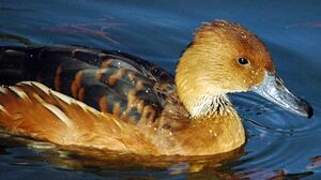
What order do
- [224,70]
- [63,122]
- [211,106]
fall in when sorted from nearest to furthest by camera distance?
[63,122]
[224,70]
[211,106]

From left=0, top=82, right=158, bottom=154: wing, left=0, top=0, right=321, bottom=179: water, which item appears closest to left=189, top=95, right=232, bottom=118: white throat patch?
left=0, top=0, right=321, bottom=179: water

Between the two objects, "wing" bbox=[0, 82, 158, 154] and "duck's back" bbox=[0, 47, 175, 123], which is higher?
"duck's back" bbox=[0, 47, 175, 123]

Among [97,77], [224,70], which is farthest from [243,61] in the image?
[97,77]

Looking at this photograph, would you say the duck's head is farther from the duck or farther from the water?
the water

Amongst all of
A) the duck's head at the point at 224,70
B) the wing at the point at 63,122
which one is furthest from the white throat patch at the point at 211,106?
the wing at the point at 63,122

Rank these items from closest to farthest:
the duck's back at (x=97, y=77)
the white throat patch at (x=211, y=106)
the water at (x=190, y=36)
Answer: the duck's back at (x=97, y=77) → the water at (x=190, y=36) → the white throat patch at (x=211, y=106)

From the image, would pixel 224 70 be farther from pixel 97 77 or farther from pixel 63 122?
pixel 63 122

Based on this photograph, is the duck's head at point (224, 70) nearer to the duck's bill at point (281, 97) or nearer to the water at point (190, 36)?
the duck's bill at point (281, 97)
